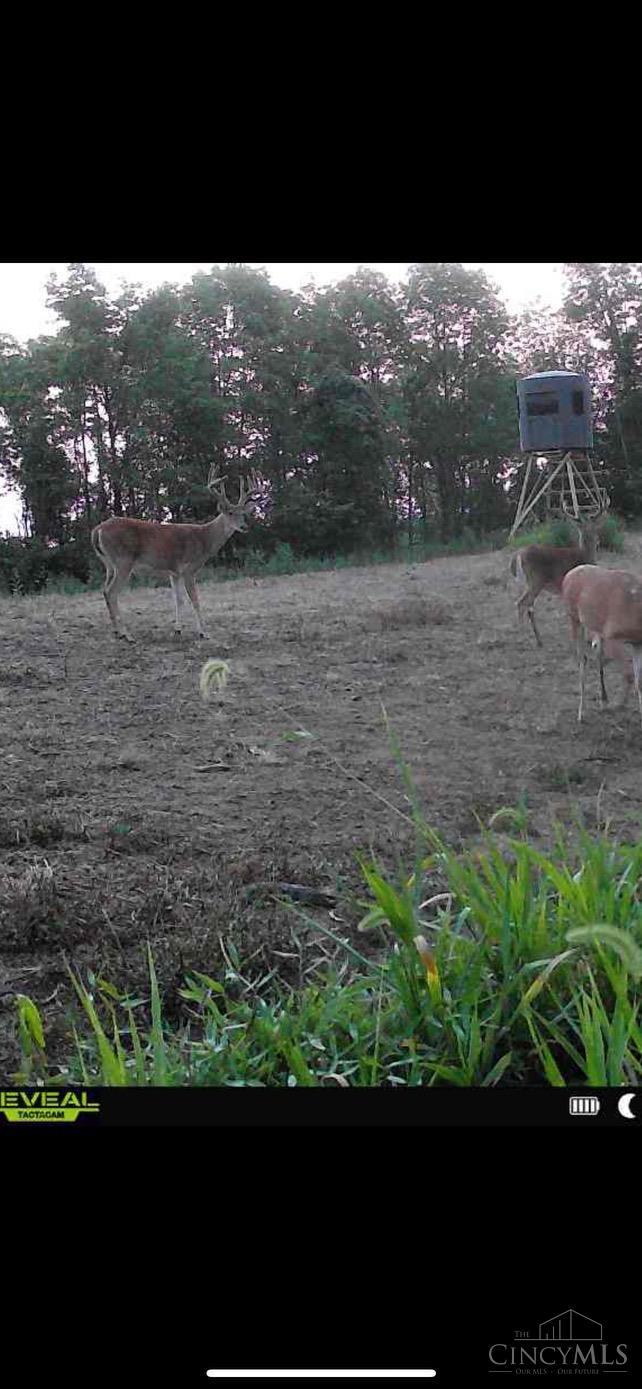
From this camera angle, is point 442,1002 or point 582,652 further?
point 582,652

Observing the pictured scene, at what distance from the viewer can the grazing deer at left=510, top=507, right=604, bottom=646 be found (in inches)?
71.4

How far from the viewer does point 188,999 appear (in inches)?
Answer: 64.1

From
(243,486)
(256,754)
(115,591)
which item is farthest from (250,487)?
(256,754)

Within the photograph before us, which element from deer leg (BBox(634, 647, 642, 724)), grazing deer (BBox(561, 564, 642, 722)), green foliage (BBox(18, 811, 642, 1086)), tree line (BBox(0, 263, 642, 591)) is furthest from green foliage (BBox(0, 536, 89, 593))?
deer leg (BBox(634, 647, 642, 724))

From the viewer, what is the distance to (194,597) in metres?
1.92

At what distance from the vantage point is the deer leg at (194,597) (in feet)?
6.13

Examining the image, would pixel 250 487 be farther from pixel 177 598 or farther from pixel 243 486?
pixel 177 598

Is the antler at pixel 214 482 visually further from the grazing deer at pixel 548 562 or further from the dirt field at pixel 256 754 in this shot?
the grazing deer at pixel 548 562

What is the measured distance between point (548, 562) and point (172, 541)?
0.65 meters
